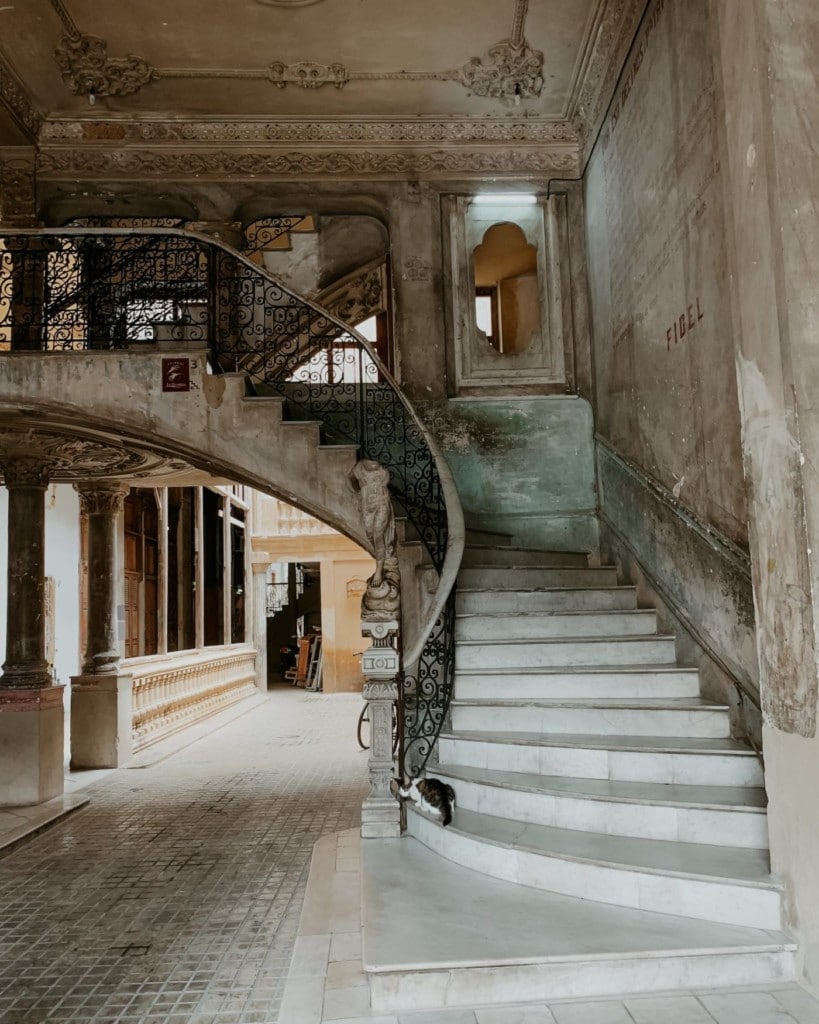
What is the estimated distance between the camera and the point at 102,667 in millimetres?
9508

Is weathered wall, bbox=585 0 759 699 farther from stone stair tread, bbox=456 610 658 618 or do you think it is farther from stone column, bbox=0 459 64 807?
stone column, bbox=0 459 64 807

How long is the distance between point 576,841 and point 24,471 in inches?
257

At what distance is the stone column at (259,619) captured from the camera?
18.5m

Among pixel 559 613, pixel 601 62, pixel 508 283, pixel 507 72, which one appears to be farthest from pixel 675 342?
pixel 508 283

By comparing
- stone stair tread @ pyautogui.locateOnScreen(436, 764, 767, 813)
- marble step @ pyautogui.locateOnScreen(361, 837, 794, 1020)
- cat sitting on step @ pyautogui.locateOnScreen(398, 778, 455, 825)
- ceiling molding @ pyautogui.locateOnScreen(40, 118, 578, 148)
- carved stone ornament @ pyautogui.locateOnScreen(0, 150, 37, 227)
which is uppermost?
ceiling molding @ pyautogui.locateOnScreen(40, 118, 578, 148)

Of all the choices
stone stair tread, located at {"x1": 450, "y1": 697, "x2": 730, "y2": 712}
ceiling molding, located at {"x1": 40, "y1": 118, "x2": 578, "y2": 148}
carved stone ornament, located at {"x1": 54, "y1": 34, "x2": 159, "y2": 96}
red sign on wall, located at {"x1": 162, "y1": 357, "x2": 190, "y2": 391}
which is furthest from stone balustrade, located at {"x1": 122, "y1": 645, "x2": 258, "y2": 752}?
stone stair tread, located at {"x1": 450, "y1": 697, "x2": 730, "y2": 712}

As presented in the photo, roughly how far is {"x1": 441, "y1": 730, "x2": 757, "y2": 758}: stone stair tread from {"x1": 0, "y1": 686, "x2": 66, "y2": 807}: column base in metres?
4.71

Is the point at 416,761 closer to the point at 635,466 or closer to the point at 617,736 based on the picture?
the point at 617,736

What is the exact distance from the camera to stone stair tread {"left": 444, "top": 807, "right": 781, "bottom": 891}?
125 inches

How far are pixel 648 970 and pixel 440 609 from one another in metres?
2.28

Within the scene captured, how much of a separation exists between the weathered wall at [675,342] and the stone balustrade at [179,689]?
6629 mm

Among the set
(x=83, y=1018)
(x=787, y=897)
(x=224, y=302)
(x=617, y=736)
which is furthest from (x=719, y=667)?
(x=224, y=302)

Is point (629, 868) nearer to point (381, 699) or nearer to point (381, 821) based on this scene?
point (381, 821)

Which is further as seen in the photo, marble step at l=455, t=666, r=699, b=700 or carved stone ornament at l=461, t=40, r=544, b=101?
carved stone ornament at l=461, t=40, r=544, b=101
